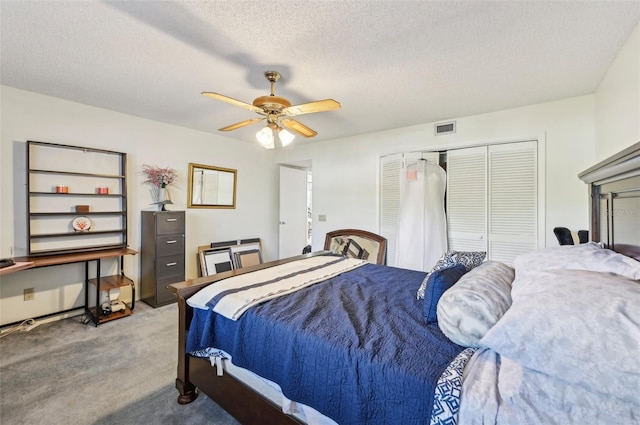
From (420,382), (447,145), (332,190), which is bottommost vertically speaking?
(420,382)

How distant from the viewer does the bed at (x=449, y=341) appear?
0.76 meters

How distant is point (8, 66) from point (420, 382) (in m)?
3.70

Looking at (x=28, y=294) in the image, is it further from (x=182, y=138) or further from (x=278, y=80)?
(x=278, y=80)

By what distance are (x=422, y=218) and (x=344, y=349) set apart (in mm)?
2730

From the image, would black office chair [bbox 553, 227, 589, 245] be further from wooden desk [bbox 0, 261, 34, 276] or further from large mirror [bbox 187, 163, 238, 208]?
wooden desk [bbox 0, 261, 34, 276]

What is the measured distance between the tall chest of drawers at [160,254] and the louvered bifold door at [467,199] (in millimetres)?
3536

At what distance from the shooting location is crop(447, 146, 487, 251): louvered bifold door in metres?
3.30

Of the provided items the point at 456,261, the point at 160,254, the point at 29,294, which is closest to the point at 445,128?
→ the point at 456,261

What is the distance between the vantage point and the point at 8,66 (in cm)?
229

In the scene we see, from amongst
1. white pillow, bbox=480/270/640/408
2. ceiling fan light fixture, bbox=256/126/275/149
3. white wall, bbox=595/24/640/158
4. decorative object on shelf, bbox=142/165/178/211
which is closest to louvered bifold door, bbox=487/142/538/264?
white wall, bbox=595/24/640/158

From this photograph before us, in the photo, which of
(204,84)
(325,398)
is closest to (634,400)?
(325,398)

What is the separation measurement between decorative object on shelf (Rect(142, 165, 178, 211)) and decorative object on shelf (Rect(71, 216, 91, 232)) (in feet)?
2.49

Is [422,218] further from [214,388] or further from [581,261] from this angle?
[214,388]

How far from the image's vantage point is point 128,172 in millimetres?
3518
